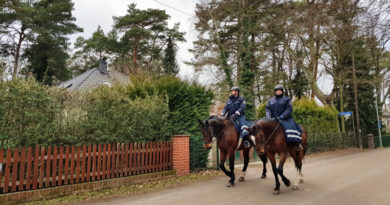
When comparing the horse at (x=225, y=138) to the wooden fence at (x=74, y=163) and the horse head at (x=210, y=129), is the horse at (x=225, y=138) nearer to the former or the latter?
the horse head at (x=210, y=129)

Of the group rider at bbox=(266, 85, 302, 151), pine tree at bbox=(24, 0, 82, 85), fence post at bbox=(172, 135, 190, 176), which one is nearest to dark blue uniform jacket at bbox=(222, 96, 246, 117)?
rider at bbox=(266, 85, 302, 151)

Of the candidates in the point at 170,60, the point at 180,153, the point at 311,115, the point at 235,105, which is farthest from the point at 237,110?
the point at 170,60

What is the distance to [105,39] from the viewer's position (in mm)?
30656

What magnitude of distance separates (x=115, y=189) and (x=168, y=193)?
4.81 ft

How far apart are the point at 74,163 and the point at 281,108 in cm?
558

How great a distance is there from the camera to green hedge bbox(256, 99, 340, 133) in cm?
1864

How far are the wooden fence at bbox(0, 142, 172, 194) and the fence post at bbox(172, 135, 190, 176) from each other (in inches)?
13.8

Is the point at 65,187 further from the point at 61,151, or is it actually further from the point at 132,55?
the point at 132,55

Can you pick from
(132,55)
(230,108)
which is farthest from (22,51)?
(230,108)

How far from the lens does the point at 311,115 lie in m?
19.4

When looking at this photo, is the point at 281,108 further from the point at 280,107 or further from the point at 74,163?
the point at 74,163

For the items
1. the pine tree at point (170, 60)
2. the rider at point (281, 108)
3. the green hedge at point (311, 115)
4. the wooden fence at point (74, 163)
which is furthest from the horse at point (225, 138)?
the pine tree at point (170, 60)

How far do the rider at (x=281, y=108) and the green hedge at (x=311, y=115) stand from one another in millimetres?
11257

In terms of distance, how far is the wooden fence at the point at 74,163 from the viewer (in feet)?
18.3
